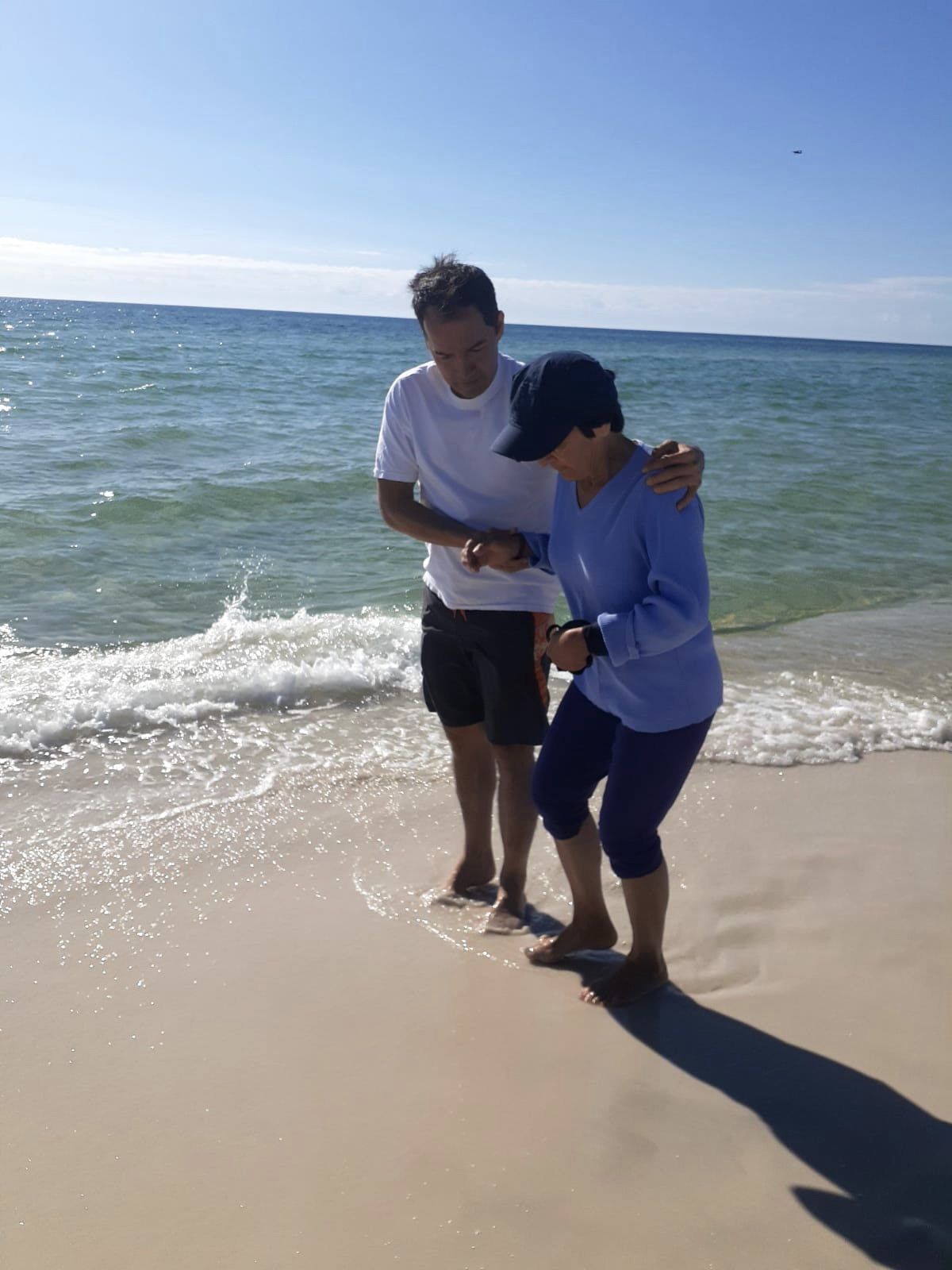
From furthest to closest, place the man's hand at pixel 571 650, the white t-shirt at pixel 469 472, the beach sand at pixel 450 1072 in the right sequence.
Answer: the white t-shirt at pixel 469 472 → the man's hand at pixel 571 650 → the beach sand at pixel 450 1072

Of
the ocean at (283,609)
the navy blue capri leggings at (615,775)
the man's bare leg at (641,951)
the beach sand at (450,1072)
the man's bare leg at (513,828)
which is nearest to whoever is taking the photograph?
the beach sand at (450,1072)

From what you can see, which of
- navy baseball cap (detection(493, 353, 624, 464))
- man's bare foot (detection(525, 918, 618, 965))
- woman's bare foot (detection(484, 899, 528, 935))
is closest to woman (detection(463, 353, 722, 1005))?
navy baseball cap (detection(493, 353, 624, 464))

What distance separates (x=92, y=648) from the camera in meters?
6.30

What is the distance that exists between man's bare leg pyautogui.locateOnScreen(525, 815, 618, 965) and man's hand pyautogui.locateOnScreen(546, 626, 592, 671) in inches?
28.8

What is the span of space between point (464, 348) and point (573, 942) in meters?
1.70

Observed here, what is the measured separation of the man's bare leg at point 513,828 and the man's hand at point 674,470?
1.15 meters

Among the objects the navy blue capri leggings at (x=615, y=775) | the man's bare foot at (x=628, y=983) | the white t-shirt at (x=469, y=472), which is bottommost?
the man's bare foot at (x=628, y=983)

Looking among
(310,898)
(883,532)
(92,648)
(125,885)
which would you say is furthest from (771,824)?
(883,532)

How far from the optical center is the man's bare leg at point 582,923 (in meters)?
3.02

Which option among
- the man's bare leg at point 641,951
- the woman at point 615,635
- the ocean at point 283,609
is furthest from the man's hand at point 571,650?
the ocean at point 283,609

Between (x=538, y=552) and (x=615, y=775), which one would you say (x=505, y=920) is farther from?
(x=538, y=552)

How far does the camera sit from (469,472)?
3029 millimetres

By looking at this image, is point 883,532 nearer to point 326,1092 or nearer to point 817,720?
point 817,720

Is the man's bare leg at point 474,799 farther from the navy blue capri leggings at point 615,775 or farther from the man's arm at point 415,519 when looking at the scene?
the man's arm at point 415,519
